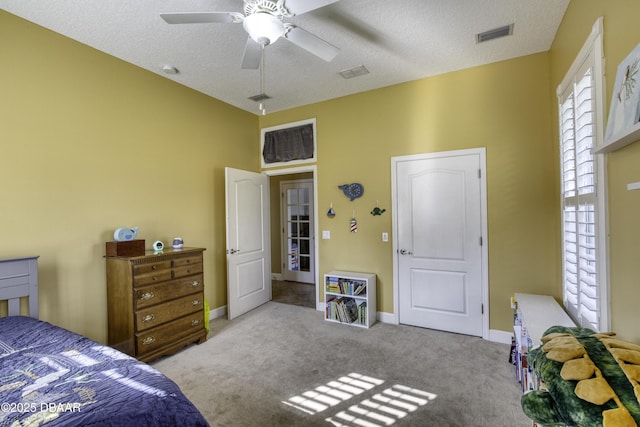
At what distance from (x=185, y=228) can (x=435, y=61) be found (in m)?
3.44

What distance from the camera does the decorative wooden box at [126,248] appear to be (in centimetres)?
268

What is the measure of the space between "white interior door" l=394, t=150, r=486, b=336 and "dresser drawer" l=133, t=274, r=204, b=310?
7.78 feet

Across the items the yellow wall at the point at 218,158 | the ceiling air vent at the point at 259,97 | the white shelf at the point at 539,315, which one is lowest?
the white shelf at the point at 539,315

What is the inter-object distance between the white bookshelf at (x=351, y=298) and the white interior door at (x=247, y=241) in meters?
1.15

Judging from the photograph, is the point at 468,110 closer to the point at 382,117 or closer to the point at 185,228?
the point at 382,117

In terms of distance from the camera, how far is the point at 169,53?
2.85 meters

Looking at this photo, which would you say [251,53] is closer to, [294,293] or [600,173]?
[600,173]

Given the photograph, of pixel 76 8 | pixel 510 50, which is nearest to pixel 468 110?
pixel 510 50

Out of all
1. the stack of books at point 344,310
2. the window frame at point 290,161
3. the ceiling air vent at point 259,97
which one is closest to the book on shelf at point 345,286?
the stack of books at point 344,310

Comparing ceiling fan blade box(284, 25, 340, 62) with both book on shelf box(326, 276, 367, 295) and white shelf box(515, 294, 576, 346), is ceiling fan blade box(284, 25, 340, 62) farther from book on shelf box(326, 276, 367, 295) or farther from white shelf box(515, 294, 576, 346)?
book on shelf box(326, 276, 367, 295)

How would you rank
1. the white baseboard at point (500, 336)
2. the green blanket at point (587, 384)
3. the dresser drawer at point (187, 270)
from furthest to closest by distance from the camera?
the white baseboard at point (500, 336), the dresser drawer at point (187, 270), the green blanket at point (587, 384)

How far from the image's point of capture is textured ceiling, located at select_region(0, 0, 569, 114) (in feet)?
7.32

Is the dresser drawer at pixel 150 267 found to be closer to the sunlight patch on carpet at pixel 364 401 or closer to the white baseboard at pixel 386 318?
the sunlight patch on carpet at pixel 364 401

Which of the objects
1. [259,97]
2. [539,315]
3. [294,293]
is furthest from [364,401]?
[259,97]
